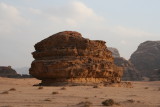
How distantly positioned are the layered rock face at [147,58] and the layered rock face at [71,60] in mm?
86147

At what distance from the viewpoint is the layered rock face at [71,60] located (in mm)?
24320

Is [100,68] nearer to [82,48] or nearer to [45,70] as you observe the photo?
[82,48]

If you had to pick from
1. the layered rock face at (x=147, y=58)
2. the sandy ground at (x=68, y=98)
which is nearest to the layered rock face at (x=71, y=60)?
the sandy ground at (x=68, y=98)

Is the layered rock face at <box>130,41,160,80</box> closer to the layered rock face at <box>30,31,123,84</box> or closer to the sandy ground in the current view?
the layered rock face at <box>30,31,123,84</box>

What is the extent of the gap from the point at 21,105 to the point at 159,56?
117m

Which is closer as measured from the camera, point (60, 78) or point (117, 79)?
point (60, 78)

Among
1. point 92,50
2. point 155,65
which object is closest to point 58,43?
point 92,50

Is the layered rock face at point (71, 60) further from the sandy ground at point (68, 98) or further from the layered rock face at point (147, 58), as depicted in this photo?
the layered rock face at point (147, 58)

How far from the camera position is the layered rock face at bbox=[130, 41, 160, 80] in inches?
4577

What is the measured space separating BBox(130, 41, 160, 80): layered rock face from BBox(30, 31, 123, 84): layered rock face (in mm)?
86147

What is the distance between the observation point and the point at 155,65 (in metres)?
118

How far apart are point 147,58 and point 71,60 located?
331ft

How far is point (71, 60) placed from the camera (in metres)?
24.6

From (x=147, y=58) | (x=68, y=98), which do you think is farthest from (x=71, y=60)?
(x=147, y=58)
